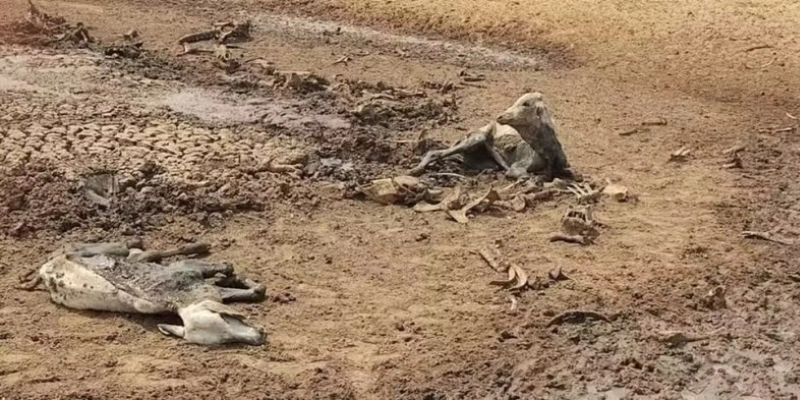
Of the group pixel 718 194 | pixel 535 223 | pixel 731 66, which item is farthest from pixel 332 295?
pixel 731 66

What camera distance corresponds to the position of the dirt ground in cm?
397

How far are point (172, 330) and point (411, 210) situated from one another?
1852 millimetres

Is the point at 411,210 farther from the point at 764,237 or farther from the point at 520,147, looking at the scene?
the point at 764,237

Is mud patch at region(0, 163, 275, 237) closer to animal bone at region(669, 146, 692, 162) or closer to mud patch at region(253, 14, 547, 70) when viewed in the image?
animal bone at region(669, 146, 692, 162)

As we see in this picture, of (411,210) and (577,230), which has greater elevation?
(577,230)

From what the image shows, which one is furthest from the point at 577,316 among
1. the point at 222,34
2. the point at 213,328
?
the point at 222,34

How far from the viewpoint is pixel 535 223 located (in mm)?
5441

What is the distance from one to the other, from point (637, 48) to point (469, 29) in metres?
1.66

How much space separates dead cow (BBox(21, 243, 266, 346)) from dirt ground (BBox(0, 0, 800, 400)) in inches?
2.6

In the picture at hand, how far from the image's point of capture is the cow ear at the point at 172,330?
13.3 ft

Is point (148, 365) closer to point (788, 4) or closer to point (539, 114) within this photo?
point (539, 114)

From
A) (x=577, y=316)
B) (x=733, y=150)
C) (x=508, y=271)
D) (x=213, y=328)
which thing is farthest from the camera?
(x=733, y=150)

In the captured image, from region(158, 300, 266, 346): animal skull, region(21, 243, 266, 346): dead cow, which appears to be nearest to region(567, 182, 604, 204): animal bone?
region(21, 243, 266, 346): dead cow

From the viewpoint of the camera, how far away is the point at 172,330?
4.07 m
